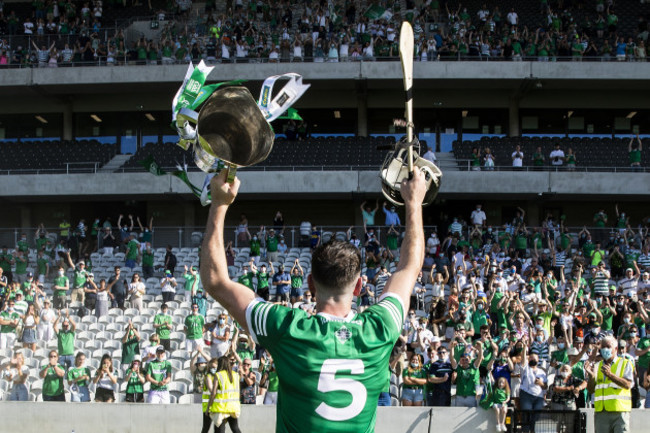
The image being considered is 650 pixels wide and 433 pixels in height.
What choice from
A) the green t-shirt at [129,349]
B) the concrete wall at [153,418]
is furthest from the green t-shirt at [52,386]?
the green t-shirt at [129,349]

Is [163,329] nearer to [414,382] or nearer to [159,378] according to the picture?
[159,378]

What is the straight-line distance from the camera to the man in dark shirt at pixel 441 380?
14.0m

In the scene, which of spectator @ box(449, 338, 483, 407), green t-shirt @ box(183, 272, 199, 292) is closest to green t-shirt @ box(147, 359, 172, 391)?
spectator @ box(449, 338, 483, 407)

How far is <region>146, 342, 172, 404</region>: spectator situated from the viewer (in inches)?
572

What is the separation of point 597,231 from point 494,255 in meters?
3.79

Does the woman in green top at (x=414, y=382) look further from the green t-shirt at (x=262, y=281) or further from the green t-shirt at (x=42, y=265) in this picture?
the green t-shirt at (x=42, y=265)

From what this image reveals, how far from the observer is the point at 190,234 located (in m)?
24.3

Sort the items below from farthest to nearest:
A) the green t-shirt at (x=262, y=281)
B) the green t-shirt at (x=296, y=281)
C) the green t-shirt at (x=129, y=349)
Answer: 1. the green t-shirt at (x=296, y=281)
2. the green t-shirt at (x=262, y=281)
3. the green t-shirt at (x=129, y=349)

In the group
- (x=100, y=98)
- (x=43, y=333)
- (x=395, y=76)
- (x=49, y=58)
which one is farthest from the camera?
(x=100, y=98)

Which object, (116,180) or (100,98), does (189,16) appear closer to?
(100,98)

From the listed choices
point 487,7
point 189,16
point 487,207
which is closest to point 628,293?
point 487,207

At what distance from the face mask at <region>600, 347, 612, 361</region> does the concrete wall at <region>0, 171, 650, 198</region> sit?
1565 centimetres

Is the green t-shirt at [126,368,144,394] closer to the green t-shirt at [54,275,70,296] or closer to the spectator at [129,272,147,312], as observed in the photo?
the spectator at [129,272,147,312]

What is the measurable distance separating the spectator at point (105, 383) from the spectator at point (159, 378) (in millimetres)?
664
